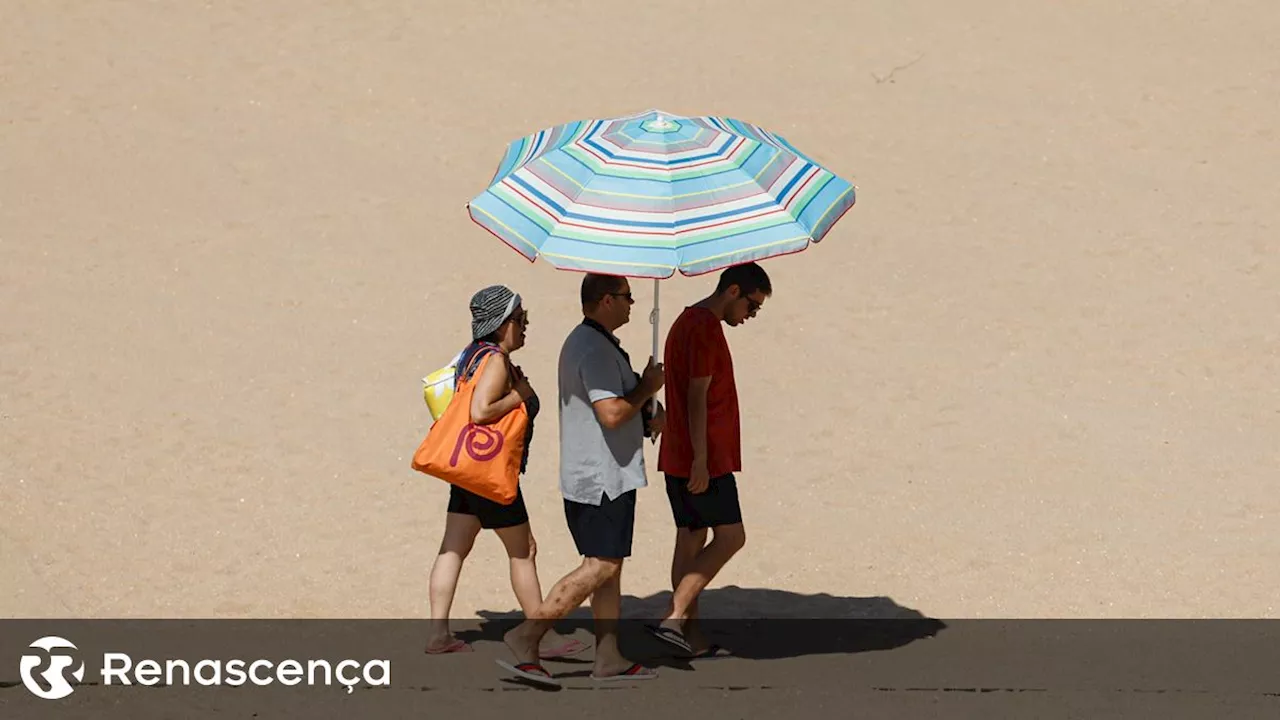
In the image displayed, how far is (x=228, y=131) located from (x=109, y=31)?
3047 millimetres

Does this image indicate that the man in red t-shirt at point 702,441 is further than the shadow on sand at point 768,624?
No

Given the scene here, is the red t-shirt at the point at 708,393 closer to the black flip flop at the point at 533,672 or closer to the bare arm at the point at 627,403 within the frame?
the bare arm at the point at 627,403

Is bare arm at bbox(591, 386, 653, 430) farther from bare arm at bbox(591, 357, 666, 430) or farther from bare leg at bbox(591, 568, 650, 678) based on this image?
bare leg at bbox(591, 568, 650, 678)

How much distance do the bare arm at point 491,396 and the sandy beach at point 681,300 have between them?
1.91m

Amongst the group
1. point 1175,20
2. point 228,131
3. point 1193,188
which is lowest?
point 1193,188

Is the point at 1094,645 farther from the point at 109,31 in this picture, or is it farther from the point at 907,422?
the point at 109,31

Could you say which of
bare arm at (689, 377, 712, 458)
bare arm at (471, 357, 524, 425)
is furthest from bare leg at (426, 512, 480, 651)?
bare arm at (689, 377, 712, 458)

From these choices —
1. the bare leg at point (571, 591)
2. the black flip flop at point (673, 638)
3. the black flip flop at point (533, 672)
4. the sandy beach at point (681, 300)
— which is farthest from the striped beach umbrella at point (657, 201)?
the sandy beach at point (681, 300)

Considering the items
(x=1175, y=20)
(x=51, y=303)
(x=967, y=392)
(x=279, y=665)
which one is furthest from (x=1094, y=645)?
(x=1175, y=20)

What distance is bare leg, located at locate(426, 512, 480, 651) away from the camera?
8.06m

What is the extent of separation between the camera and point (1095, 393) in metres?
12.7

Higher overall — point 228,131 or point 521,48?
point 521,48

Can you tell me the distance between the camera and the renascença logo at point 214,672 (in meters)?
7.65

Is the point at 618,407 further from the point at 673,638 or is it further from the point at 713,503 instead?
the point at 673,638
